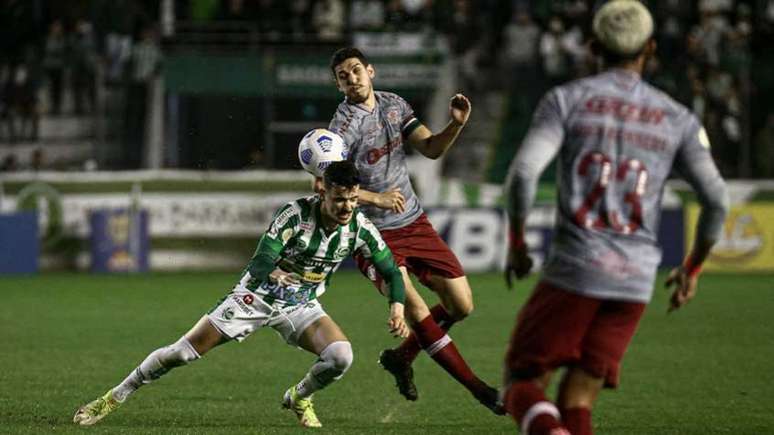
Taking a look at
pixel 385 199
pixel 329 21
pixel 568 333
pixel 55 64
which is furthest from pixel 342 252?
pixel 55 64

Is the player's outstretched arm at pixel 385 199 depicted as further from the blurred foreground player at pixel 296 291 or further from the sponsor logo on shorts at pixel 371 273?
the blurred foreground player at pixel 296 291

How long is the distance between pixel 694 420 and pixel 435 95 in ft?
53.7

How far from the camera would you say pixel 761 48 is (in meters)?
25.0

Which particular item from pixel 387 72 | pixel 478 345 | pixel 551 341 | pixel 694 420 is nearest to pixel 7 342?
pixel 478 345

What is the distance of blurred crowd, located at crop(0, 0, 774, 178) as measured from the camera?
2411cm

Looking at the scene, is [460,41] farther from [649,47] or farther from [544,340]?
[544,340]

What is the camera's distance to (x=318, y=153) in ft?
29.0

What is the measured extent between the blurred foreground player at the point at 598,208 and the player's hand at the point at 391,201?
3.36 meters

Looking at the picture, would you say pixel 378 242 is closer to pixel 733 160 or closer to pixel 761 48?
pixel 733 160

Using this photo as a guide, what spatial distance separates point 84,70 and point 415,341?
16.9 m

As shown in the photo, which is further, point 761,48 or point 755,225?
point 761,48

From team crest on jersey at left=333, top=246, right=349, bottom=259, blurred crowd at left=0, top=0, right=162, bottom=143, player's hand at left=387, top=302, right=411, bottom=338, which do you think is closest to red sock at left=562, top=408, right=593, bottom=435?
player's hand at left=387, top=302, right=411, bottom=338

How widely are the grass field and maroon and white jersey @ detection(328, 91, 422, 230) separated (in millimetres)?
1331

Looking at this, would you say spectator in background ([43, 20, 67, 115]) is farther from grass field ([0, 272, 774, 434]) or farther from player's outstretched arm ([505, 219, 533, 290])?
player's outstretched arm ([505, 219, 533, 290])
